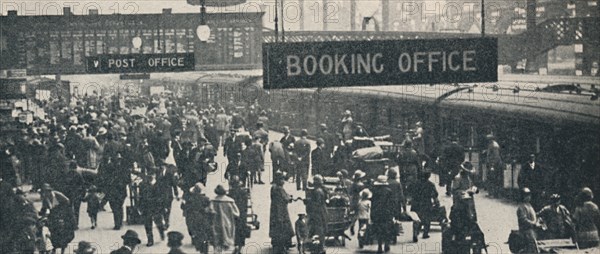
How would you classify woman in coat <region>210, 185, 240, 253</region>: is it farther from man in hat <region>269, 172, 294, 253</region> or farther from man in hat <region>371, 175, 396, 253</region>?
man in hat <region>371, 175, 396, 253</region>

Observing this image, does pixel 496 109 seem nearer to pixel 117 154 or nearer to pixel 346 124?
pixel 346 124

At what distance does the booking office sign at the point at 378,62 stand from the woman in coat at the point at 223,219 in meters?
2.52

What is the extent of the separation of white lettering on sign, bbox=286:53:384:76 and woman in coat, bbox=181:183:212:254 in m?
2.90

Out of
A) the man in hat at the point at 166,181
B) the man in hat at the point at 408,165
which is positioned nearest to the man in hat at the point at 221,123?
the man in hat at the point at 408,165

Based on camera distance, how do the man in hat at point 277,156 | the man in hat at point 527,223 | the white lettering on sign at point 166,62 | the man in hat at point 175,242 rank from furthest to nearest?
the man in hat at point 277,156, the white lettering on sign at point 166,62, the man in hat at point 527,223, the man in hat at point 175,242

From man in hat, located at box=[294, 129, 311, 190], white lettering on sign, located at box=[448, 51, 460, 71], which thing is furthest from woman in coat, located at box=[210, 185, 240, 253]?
man in hat, located at box=[294, 129, 311, 190]

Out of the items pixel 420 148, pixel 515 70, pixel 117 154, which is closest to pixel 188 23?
pixel 515 70

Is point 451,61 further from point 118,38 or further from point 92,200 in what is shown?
point 118,38

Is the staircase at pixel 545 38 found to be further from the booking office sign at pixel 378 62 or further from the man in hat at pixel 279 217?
the booking office sign at pixel 378 62

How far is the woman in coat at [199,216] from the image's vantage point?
38.3 feet

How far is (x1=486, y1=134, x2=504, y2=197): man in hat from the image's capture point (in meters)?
16.2

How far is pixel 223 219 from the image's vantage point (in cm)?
1154

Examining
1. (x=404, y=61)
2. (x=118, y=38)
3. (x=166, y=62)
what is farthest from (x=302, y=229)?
(x=118, y=38)

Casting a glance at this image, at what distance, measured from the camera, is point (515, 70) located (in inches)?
1503
